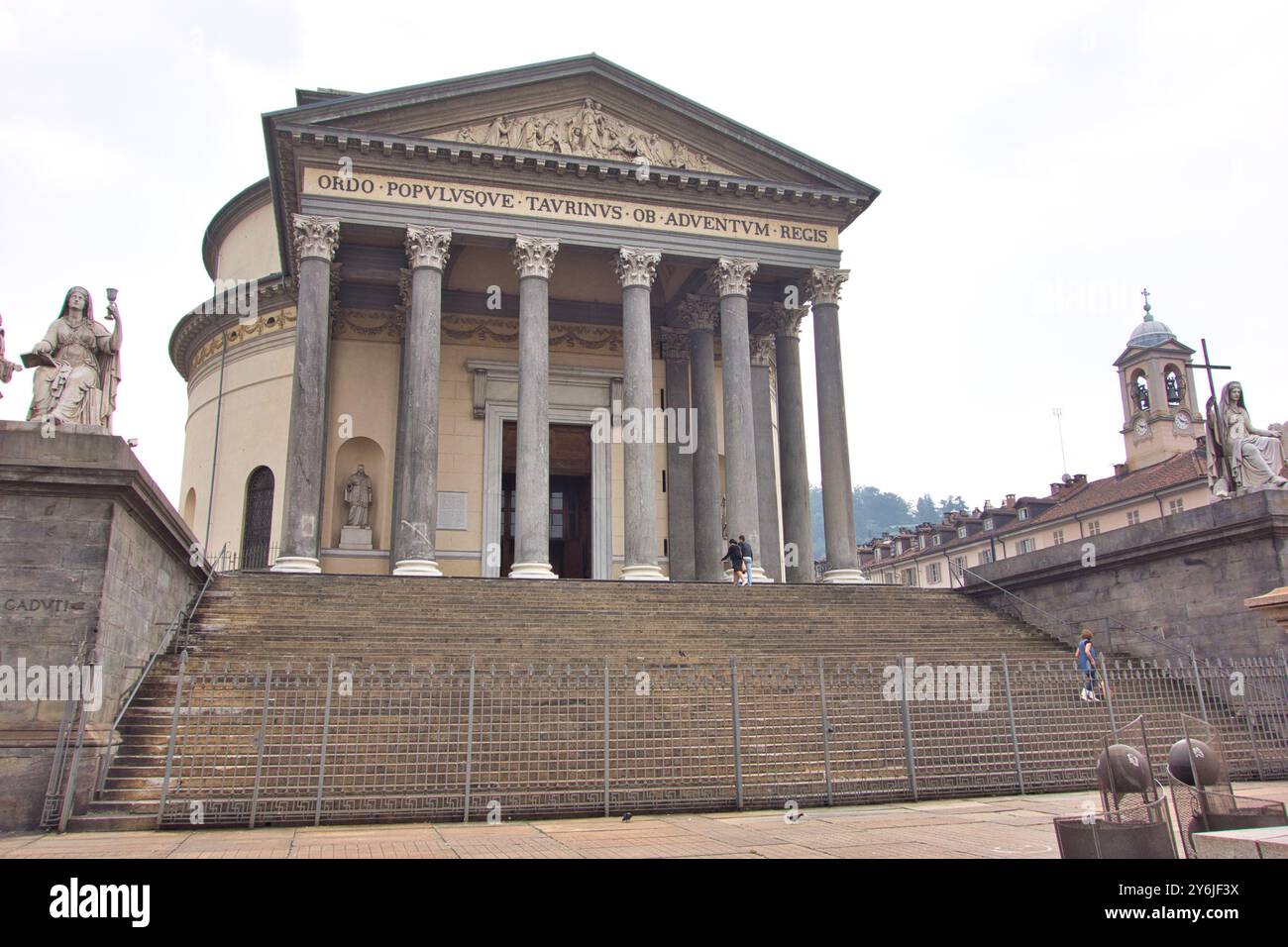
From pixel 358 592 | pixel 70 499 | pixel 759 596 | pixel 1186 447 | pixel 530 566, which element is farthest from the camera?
pixel 1186 447

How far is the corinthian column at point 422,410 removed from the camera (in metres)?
20.5

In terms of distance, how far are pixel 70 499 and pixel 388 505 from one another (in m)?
15.7

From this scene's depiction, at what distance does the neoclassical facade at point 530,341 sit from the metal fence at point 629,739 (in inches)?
335

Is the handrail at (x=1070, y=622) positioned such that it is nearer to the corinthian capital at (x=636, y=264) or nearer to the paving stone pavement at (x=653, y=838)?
the paving stone pavement at (x=653, y=838)

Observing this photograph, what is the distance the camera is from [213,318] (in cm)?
3192

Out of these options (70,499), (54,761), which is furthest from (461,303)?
(54,761)

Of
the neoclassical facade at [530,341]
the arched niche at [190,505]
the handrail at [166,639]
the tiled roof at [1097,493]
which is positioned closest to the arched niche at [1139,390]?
the tiled roof at [1097,493]

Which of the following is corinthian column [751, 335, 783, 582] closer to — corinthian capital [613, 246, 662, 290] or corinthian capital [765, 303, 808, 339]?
corinthian capital [765, 303, 808, 339]

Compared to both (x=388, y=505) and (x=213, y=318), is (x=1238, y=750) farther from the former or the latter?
(x=213, y=318)

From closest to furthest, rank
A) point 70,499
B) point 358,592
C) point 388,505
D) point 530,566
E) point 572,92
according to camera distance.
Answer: point 70,499 → point 358,592 → point 530,566 → point 572,92 → point 388,505

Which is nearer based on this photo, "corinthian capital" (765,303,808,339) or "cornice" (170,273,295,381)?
"corinthian capital" (765,303,808,339)

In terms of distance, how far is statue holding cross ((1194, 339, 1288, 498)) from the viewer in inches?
618

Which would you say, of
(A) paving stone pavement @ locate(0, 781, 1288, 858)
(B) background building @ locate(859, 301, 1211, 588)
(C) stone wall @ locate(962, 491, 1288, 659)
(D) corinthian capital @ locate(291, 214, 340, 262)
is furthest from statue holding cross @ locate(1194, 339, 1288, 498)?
(B) background building @ locate(859, 301, 1211, 588)

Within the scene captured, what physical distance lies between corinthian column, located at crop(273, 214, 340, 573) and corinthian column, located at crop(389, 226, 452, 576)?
5.82 ft
